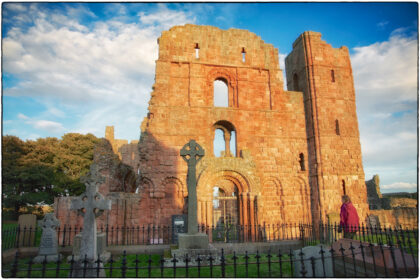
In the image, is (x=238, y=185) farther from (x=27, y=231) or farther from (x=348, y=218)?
(x=27, y=231)

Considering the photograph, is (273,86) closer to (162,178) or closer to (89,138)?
(162,178)

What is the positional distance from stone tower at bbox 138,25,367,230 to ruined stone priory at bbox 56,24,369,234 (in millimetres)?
58

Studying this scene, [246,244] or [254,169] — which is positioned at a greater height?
[254,169]

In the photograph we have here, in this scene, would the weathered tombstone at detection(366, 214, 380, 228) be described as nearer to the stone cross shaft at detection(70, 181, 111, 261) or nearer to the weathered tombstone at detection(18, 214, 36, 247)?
the stone cross shaft at detection(70, 181, 111, 261)

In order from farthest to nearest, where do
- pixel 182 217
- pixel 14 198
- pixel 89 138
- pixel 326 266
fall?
pixel 89 138
pixel 14 198
pixel 182 217
pixel 326 266

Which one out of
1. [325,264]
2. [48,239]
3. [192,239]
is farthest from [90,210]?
[325,264]

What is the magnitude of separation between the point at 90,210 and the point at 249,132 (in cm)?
1093

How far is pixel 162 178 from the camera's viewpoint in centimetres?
1481

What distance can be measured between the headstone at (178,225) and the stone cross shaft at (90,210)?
700 cm

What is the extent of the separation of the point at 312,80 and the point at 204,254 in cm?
1354

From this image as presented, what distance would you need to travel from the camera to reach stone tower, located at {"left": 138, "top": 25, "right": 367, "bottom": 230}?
48.2 ft

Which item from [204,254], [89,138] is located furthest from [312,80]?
[89,138]

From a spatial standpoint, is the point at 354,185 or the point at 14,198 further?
the point at 14,198

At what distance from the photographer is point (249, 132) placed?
16375 millimetres
